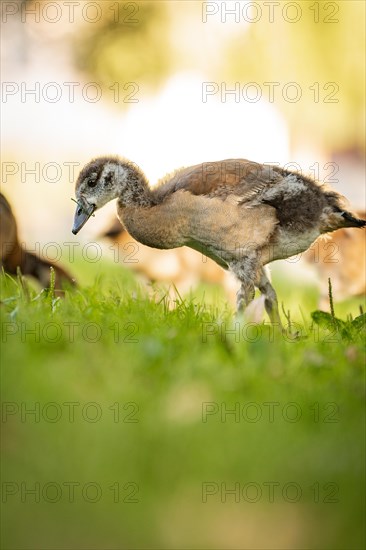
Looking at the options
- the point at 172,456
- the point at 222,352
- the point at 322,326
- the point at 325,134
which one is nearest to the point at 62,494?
the point at 172,456

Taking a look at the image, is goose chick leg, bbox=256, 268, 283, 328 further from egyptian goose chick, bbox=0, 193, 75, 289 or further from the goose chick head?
egyptian goose chick, bbox=0, 193, 75, 289

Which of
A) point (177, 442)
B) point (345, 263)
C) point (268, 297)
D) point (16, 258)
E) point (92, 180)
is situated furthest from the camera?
point (345, 263)

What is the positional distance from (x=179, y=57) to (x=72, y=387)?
991 cm

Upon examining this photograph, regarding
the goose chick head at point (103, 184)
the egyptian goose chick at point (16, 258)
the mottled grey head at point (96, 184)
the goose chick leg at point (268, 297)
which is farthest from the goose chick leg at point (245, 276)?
the egyptian goose chick at point (16, 258)

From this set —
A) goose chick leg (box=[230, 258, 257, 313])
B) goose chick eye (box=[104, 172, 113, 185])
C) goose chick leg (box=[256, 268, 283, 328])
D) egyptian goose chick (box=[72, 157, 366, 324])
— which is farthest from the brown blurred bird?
goose chick eye (box=[104, 172, 113, 185])

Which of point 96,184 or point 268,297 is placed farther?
point 268,297

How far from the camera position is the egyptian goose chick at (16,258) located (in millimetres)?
5199

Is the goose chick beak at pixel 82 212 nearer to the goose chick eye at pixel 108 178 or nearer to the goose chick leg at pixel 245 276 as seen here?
the goose chick eye at pixel 108 178

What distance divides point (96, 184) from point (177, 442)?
9.14 feet

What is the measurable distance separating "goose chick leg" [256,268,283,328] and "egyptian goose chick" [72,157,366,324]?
0.15 meters

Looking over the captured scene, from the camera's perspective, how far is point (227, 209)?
5.03 m

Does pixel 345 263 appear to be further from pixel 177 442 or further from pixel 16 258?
pixel 177 442

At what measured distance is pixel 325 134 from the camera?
1166 centimetres

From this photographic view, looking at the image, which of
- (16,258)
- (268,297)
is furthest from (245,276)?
(16,258)
